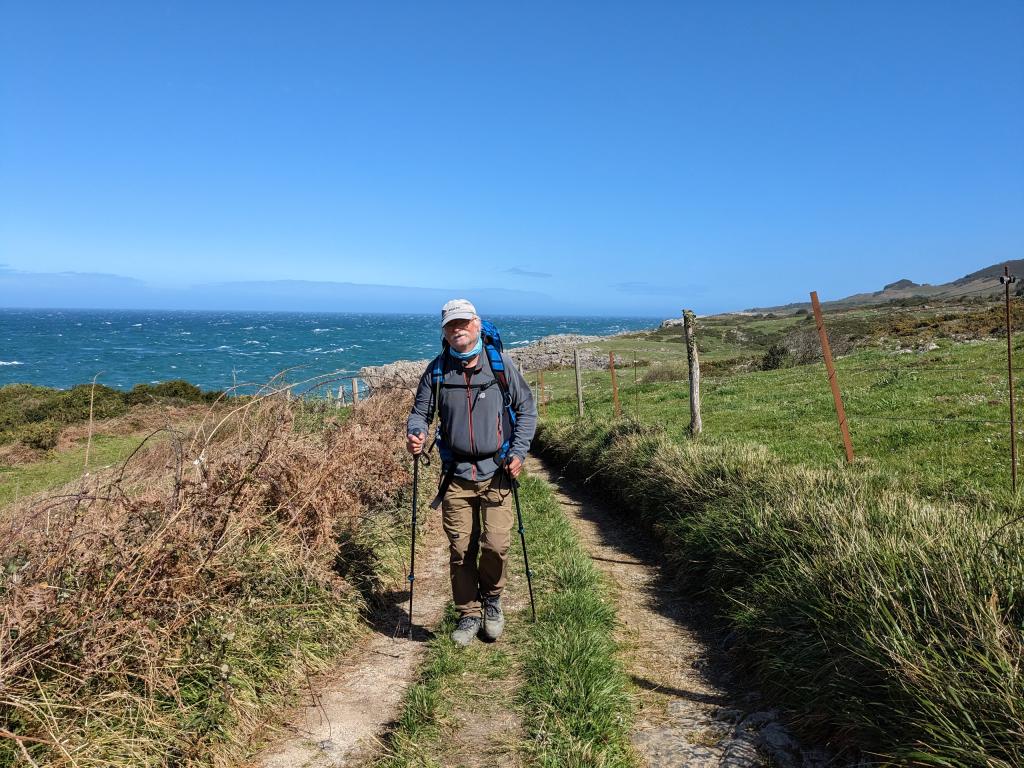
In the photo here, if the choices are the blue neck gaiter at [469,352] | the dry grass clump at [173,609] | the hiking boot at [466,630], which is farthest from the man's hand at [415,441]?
the hiking boot at [466,630]

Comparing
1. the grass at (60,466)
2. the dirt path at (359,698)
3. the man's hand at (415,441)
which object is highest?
the man's hand at (415,441)

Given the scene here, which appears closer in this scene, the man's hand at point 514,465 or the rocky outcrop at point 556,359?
the man's hand at point 514,465

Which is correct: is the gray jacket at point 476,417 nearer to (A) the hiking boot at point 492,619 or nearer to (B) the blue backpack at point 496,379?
(B) the blue backpack at point 496,379

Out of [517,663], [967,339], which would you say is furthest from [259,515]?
[967,339]

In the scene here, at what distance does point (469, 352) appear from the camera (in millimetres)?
5152

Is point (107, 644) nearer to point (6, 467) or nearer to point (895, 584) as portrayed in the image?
point (895, 584)

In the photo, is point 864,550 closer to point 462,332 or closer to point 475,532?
point 475,532

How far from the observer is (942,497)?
652 centimetres

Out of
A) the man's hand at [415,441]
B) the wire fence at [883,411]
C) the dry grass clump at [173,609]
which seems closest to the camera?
the dry grass clump at [173,609]

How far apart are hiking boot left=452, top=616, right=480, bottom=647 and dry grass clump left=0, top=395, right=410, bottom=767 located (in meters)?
0.94

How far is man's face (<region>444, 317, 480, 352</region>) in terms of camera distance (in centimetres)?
505

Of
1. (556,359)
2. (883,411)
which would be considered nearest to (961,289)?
(556,359)

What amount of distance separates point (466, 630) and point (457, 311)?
2614 mm

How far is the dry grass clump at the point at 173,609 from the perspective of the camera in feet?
10.9
